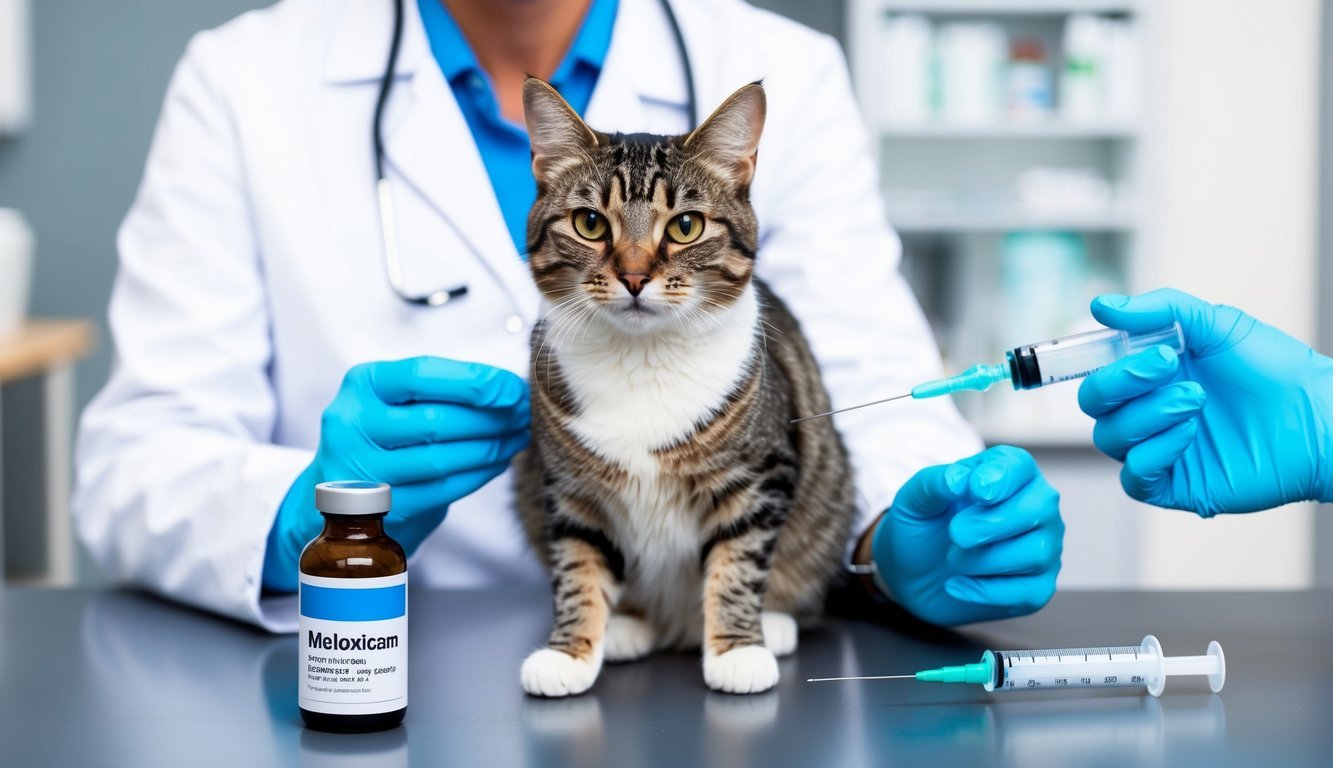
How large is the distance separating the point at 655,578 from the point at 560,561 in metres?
0.09

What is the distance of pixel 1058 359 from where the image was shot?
107 cm

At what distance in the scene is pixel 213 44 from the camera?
5.10 feet

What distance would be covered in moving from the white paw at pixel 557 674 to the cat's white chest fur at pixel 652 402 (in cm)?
13

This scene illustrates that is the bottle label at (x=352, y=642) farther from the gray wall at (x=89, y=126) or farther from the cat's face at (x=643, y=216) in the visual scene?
the gray wall at (x=89, y=126)

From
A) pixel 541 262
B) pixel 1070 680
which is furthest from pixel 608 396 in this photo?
pixel 1070 680

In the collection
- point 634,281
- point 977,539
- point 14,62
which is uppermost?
point 14,62

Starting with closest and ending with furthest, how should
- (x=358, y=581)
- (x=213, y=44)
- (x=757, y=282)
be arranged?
(x=358, y=581)
(x=757, y=282)
(x=213, y=44)

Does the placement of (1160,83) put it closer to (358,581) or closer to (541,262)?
(541,262)

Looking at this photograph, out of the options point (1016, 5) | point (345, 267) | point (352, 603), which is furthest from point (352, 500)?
point (1016, 5)

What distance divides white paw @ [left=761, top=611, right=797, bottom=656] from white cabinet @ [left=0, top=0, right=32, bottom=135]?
9.82ft

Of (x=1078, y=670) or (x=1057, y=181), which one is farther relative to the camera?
(x=1057, y=181)

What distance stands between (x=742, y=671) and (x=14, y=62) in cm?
313

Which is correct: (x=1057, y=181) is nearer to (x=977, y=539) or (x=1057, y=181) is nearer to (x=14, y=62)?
(x=977, y=539)

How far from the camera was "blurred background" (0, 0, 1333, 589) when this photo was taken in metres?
3.15
